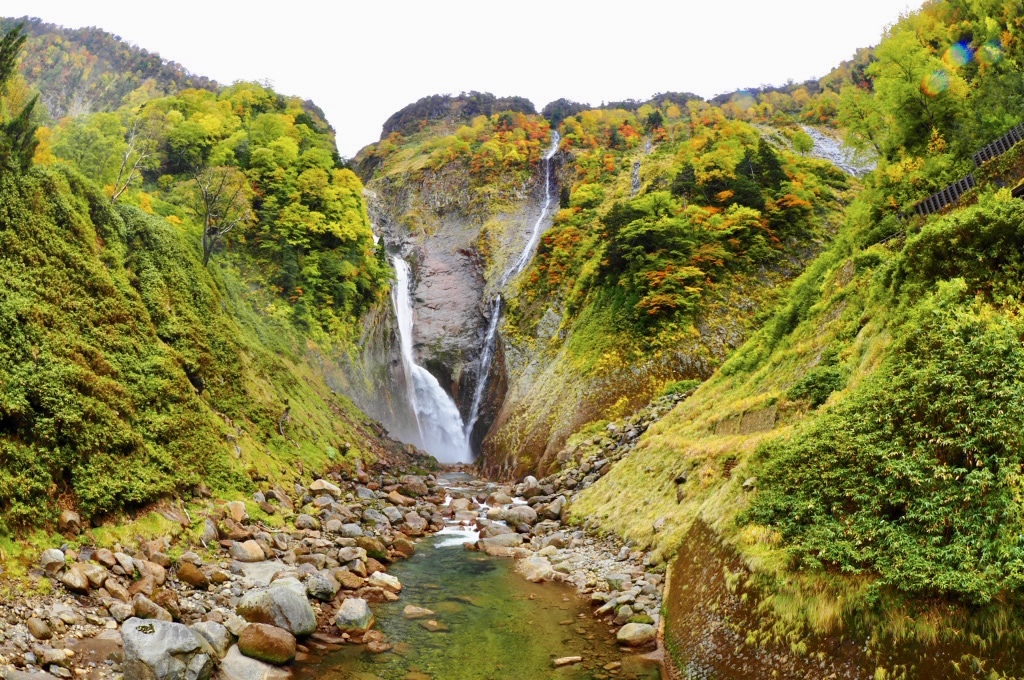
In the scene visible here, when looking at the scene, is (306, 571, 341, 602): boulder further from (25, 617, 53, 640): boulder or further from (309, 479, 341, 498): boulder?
(309, 479, 341, 498): boulder

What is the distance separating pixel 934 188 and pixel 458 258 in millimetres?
43435

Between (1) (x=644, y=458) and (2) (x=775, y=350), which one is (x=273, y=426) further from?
(2) (x=775, y=350)

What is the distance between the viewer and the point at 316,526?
51.1 ft

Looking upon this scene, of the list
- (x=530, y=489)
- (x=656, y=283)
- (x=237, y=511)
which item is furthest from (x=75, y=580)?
(x=656, y=283)

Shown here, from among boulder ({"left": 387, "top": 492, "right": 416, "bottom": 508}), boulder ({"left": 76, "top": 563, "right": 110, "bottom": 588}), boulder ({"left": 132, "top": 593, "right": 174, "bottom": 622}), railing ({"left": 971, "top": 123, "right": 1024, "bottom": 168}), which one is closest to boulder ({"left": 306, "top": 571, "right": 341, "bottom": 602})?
boulder ({"left": 132, "top": 593, "right": 174, "bottom": 622})

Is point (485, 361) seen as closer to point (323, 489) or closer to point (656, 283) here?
point (656, 283)

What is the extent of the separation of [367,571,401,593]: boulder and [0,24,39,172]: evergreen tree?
12368 millimetres

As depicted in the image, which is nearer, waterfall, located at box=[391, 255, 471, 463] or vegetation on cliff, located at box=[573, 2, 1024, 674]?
vegetation on cliff, located at box=[573, 2, 1024, 674]

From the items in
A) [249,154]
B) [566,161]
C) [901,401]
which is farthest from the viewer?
[566,161]

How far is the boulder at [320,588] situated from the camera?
1113 centimetres

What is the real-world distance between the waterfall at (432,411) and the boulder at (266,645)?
31.5m

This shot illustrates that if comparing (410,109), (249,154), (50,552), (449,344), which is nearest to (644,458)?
(50,552)

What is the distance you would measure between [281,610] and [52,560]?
340 centimetres

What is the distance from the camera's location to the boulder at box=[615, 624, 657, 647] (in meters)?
9.76
